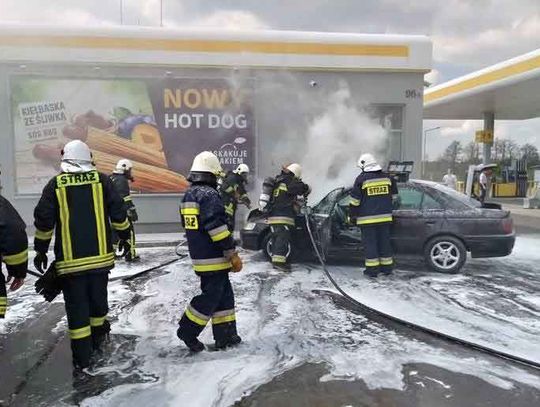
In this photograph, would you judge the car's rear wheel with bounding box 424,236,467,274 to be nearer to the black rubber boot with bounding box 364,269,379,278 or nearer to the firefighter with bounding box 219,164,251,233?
the black rubber boot with bounding box 364,269,379,278

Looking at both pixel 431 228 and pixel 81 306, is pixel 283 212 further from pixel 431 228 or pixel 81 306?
pixel 81 306

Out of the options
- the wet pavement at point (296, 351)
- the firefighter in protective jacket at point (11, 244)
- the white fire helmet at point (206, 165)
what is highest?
the white fire helmet at point (206, 165)

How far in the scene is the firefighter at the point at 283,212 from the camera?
7.70m

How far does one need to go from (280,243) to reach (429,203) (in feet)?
7.50

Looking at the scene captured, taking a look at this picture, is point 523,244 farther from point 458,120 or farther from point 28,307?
point 458,120

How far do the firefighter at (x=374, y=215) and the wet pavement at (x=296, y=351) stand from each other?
41cm

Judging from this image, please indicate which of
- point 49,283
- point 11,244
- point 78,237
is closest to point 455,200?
point 78,237

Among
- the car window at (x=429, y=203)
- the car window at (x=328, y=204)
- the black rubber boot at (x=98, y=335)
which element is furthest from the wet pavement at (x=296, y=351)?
the car window at (x=328, y=204)

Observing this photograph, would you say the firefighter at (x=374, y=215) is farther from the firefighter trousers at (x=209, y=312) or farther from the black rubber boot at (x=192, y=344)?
the black rubber boot at (x=192, y=344)

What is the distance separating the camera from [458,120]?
3209cm

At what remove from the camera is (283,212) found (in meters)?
7.72

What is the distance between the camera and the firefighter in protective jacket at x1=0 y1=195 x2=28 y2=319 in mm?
3678

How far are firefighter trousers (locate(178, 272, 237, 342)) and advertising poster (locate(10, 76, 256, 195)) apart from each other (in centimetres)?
896

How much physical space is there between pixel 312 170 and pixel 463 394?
9519 millimetres
